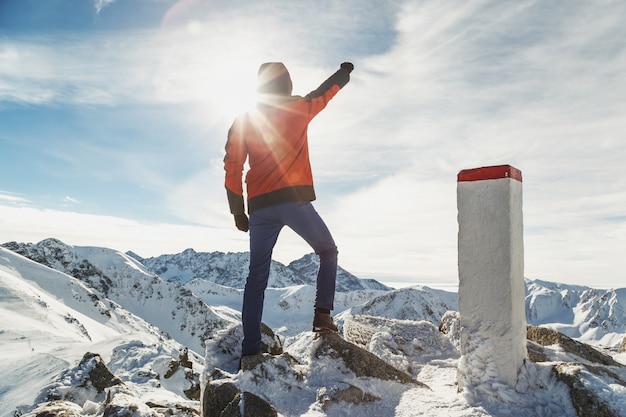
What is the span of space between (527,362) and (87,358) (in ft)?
26.1

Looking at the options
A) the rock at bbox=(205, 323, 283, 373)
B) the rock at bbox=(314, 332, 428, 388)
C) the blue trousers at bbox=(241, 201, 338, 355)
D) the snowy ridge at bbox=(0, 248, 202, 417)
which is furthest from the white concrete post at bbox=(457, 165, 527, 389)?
the snowy ridge at bbox=(0, 248, 202, 417)

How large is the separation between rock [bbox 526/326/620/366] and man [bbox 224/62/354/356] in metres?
3.07

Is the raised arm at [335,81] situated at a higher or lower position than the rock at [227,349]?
higher

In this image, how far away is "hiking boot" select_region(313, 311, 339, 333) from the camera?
4.69 m

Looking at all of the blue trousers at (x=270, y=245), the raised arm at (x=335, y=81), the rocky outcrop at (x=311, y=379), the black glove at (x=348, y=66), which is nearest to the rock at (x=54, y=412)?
the rocky outcrop at (x=311, y=379)

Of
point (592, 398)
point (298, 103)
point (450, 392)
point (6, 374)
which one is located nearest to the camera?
point (592, 398)

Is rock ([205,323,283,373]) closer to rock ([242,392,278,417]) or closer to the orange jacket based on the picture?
rock ([242,392,278,417])

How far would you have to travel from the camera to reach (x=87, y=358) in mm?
8367

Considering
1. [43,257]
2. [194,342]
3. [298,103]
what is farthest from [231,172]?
[43,257]

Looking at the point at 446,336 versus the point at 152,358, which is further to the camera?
the point at 152,358

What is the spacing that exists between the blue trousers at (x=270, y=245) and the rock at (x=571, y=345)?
3.12m

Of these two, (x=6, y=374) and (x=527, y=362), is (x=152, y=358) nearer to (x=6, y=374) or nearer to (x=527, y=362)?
(x=6, y=374)

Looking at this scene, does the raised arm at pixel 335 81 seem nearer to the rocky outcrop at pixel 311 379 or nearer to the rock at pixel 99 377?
the rocky outcrop at pixel 311 379

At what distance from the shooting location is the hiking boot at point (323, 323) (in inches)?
185
